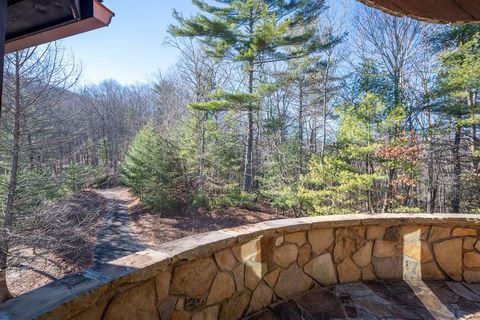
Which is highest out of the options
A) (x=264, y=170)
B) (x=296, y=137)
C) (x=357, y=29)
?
(x=357, y=29)

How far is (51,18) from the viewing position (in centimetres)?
133

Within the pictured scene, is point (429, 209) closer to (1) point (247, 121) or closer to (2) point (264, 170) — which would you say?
(2) point (264, 170)

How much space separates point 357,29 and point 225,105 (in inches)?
237

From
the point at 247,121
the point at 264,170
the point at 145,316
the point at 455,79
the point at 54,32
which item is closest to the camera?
the point at 145,316

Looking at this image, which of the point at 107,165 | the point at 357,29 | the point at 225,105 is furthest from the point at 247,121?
the point at 107,165

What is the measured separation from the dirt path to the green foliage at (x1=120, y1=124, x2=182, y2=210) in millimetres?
1303

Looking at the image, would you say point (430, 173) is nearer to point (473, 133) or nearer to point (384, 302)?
point (473, 133)

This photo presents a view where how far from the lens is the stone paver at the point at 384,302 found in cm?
187

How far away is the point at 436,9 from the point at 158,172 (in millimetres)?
10426

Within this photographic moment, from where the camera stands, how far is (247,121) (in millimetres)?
11273

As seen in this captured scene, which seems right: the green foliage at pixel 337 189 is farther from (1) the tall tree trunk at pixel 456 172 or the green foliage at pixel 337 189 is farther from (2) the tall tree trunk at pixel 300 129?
(1) the tall tree trunk at pixel 456 172

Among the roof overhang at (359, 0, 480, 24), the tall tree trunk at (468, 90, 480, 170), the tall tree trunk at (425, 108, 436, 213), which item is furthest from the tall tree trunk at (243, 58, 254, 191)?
the roof overhang at (359, 0, 480, 24)

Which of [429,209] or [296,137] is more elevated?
[296,137]

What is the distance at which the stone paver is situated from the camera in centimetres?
187
